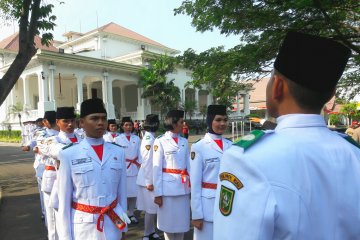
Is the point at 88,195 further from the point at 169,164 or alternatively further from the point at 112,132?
the point at 112,132

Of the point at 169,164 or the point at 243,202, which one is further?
the point at 169,164

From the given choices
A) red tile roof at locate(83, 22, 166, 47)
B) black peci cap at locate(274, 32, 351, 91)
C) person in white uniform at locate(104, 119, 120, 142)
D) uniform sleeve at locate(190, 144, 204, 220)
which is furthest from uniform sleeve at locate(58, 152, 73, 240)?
red tile roof at locate(83, 22, 166, 47)

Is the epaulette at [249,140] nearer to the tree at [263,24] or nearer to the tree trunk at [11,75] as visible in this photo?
the tree at [263,24]

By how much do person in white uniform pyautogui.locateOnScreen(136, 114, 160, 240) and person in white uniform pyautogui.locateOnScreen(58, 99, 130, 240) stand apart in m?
2.25

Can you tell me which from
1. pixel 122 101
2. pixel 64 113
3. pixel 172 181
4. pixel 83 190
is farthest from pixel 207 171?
pixel 122 101

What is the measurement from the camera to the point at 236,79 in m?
8.80

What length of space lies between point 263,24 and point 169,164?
3.96 m

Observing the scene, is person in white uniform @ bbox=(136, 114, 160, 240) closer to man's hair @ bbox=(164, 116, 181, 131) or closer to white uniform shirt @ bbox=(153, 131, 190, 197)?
white uniform shirt @ bbox=(153, 131, 190, 197)

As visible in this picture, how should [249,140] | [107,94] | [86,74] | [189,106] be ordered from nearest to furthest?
[249,140]
[86,74]
[107,94]
[189,106]

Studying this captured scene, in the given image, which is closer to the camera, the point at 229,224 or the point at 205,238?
the point at 229,224

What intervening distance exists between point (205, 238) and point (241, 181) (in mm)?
2721

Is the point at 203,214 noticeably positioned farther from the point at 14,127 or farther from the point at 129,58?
the point at 129,58

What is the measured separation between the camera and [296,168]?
111 centimetres

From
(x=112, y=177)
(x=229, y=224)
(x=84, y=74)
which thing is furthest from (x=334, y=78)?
(x=84, y=74)
